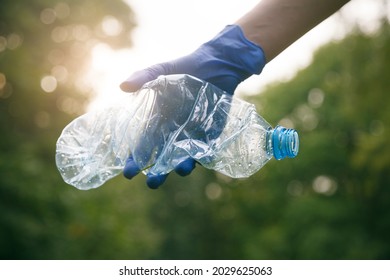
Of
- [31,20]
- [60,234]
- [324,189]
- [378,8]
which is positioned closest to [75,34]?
[31,20]

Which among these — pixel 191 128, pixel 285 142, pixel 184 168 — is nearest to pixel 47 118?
pixel 191 128

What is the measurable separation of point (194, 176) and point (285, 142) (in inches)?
846

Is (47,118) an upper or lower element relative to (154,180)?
lower

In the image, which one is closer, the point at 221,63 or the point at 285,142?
the point at 285,142

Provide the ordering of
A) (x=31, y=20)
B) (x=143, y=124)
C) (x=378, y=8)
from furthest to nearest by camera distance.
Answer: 1. (x=31, y=20)
2. (x=378, y=8)
3. (x=143, y=124)

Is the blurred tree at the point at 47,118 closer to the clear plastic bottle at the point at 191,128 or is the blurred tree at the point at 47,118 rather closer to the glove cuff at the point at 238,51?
the clear plastic bottle at the point at 191,128

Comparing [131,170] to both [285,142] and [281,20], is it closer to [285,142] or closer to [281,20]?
[285,142]

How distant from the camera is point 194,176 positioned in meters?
24.1

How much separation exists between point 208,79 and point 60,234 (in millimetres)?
11597

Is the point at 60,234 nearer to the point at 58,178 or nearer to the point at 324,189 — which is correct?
the point at 58,178

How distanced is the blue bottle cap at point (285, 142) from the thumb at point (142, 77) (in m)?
0.61

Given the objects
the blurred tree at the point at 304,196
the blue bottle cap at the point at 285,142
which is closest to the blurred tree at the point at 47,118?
the blurred tree at the point at 304,196

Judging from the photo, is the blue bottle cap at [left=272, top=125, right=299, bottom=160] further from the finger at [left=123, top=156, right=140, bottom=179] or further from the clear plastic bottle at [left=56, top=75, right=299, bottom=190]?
the finger at [left=123, top=156, right=140, bottom=179]

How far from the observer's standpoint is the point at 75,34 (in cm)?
1506
